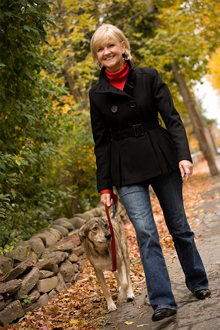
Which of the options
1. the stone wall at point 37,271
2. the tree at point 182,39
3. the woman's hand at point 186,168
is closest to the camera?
the woman's hand at point 186,168

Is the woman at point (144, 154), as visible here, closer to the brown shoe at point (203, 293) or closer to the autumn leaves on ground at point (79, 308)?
the brown shoe at point (203, 293)

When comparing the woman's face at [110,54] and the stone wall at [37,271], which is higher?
the woman's face at [110,54]

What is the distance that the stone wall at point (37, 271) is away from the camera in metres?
4.12

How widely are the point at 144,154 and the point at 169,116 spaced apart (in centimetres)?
37

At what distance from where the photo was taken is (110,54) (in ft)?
9.70

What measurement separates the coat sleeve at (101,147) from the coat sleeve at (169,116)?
1.77ft

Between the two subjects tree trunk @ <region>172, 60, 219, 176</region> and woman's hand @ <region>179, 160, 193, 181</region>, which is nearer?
woman's hand @ <region>179, 160, 193, 181</region>

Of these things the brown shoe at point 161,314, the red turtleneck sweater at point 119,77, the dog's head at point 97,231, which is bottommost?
the brown shoe at point 161,314

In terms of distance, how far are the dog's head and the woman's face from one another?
176 centimetres

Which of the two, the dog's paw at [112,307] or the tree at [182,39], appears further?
the tree at [182,39]

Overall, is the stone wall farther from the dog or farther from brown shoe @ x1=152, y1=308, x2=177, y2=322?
brown shoe @ x1=152, y1=308, x2=177, y2=322

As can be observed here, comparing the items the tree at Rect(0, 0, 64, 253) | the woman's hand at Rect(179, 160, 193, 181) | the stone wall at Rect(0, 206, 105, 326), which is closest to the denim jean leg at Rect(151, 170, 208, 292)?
the woman's hand at Rect(179, 160, 193, 181)

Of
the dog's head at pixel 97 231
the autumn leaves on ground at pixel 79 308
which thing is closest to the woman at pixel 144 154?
the dog's head at pixel 97 231

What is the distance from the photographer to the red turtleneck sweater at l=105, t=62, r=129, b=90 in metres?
2.98
